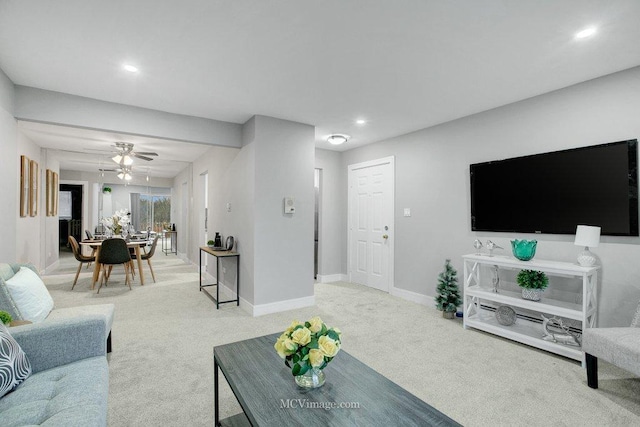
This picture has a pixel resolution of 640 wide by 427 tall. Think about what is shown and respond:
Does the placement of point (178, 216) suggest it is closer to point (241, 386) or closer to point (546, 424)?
point (241, 386)

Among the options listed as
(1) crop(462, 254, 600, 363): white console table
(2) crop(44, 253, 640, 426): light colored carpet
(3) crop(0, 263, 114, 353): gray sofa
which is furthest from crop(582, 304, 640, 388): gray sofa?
(3) crop(0, 263, 114, 353): gray sofa

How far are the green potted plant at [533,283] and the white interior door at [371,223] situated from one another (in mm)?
2033

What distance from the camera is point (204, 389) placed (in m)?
2.14

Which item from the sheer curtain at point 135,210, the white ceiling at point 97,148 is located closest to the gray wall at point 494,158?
the white ceiling at point 97,148

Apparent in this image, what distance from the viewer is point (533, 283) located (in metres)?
2.88

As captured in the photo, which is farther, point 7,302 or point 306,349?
point 7,302

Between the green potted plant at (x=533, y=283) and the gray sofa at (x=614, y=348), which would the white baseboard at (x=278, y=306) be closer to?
the green potted plant at (x=533, y=283)

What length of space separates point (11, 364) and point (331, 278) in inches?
179

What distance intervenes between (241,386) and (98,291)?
15.0 feet

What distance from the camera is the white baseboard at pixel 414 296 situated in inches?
165

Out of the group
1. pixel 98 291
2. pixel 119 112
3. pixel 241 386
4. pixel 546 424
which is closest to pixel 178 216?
pixel 98 291

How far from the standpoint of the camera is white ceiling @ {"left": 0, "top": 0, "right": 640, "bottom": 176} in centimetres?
186

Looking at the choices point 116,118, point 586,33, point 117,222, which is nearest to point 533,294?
point 586,33

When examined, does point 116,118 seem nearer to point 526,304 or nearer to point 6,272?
point 6,272
